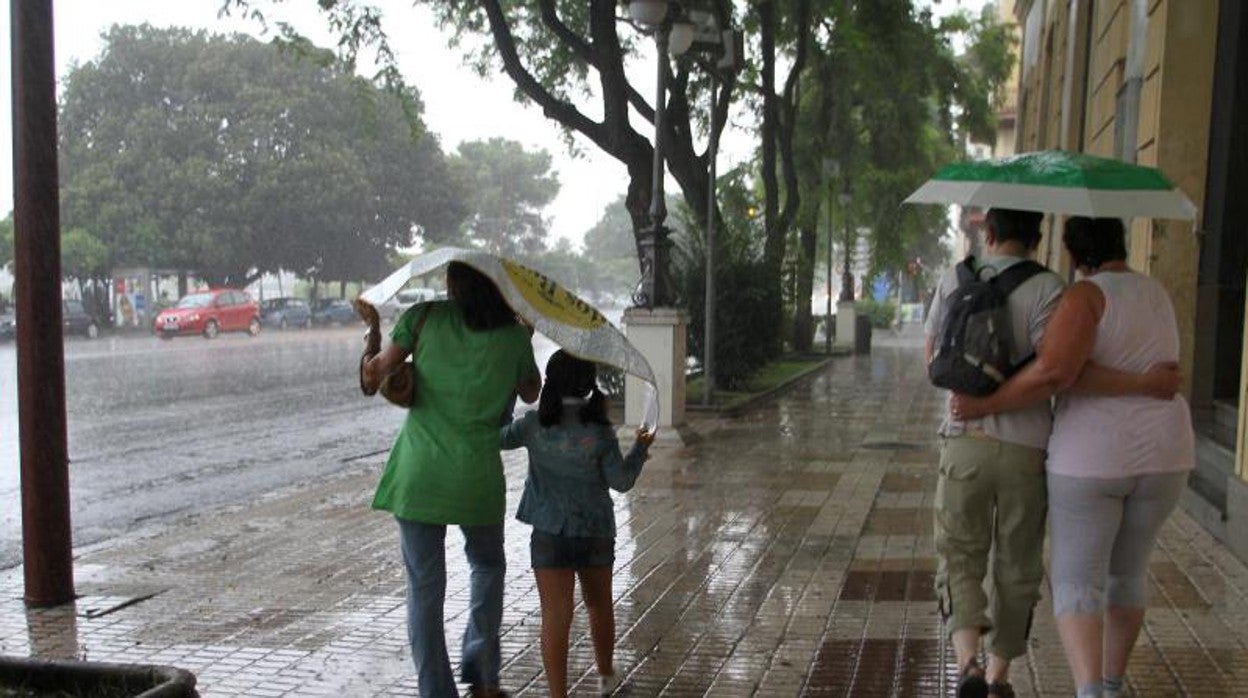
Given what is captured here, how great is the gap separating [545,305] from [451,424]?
0.52 meters

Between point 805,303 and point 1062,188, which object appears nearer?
point 1062,188

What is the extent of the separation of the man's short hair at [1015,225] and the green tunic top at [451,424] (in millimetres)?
1731

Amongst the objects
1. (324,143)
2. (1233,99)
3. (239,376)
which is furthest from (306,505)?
(324,143)

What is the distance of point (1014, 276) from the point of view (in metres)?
4.32

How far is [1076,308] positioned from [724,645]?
2.32 m

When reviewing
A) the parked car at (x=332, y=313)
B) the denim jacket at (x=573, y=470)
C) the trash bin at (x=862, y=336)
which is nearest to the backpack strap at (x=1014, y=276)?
the denim jacket at (x=573, y=470)

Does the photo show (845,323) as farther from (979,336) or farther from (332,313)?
(979,336)

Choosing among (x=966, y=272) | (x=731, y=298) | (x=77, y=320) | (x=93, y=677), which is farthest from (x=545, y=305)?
(x=77, y=320)

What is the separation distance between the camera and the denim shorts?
454 centimetres

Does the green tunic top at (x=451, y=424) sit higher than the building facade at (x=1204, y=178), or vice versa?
the building facade at (x=1204, y=178)

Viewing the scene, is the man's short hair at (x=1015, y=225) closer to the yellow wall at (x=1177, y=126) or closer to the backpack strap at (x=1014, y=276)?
the backpack strap at (x=1014, y=276)

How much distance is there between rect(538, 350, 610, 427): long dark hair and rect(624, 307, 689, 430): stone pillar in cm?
897

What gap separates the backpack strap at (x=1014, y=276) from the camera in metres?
4.30

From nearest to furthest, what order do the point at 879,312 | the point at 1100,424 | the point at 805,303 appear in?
the point at 1100,424 → the point at 805,303 → the point at 879,312
